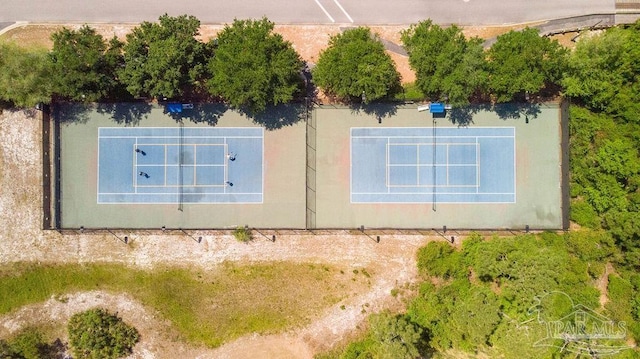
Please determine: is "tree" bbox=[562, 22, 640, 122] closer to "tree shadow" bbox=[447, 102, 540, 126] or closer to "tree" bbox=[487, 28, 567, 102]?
"tree" bbox=[487, 28, 567, 102]

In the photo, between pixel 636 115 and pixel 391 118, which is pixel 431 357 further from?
pixel 636 115

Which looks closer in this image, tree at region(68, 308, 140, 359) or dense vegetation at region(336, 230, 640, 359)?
dense vegetation at region(336, 230, 640, 359)

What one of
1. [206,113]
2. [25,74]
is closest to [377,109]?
[206,113]

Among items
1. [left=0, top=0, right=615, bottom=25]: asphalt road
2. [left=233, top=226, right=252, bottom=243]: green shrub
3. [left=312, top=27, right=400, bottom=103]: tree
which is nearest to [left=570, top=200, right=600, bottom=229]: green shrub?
[left=0, top=0, right=615, bottom=25]: asphalt road

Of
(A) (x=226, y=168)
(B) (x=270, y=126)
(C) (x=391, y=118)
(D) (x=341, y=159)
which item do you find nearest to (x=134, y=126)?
(A) (x=226, y=168)

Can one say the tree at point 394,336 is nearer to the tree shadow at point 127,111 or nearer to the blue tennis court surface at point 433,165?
A: the blue tennis court surface at point 433,165

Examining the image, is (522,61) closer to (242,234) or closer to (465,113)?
(465,113)
